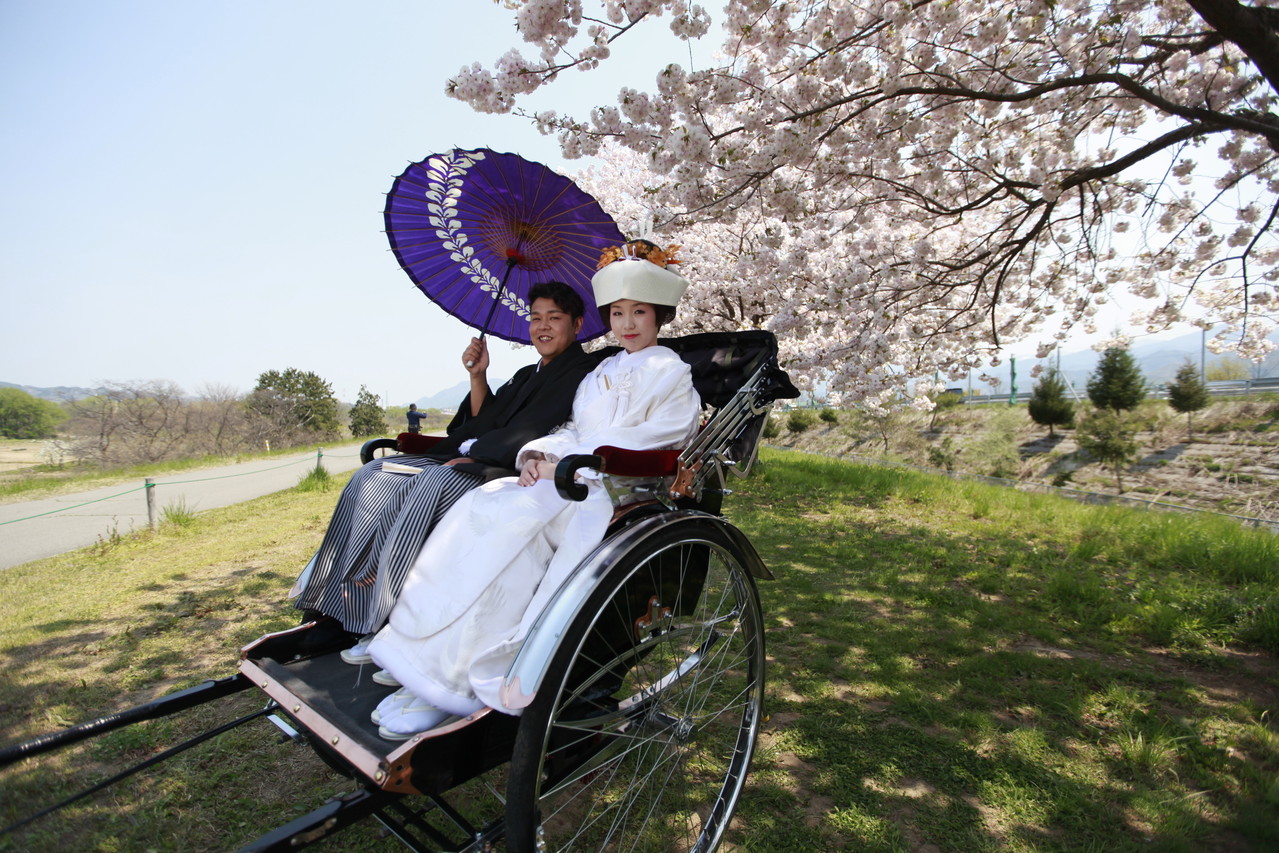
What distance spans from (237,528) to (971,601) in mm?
6889

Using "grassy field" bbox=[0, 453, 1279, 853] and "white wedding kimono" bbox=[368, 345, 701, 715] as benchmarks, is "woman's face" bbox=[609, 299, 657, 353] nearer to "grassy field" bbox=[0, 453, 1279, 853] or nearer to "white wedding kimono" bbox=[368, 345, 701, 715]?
"white wedding kimono" bbox=[368, 345, 701, 715]

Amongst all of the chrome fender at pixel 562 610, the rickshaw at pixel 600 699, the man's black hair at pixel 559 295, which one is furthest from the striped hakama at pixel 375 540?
the man's black hair at pixel 559 295

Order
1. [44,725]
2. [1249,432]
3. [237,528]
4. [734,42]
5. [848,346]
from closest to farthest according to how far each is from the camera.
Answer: [44,725], [734,42], [848,346], [237,528], [1249,432]

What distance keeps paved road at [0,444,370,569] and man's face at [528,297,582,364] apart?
5.85 metres

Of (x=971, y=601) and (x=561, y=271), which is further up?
(x=561, y=271)

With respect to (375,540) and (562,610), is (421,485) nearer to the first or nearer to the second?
(375,540)

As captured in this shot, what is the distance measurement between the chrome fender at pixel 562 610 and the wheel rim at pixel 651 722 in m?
0.07

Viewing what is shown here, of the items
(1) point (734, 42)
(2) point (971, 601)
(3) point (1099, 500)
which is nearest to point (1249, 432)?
(3) point (1099, 500)

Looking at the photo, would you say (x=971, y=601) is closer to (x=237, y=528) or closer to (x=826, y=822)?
(x=826, y=822)

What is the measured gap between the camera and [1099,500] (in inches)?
322

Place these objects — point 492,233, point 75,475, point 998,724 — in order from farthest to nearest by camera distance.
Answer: point 75,475
point 492,233
point 998,724

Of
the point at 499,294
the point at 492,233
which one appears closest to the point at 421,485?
the point at 499,294

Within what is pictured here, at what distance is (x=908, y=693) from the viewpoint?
2615mm

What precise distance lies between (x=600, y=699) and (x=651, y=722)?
0.31 m
